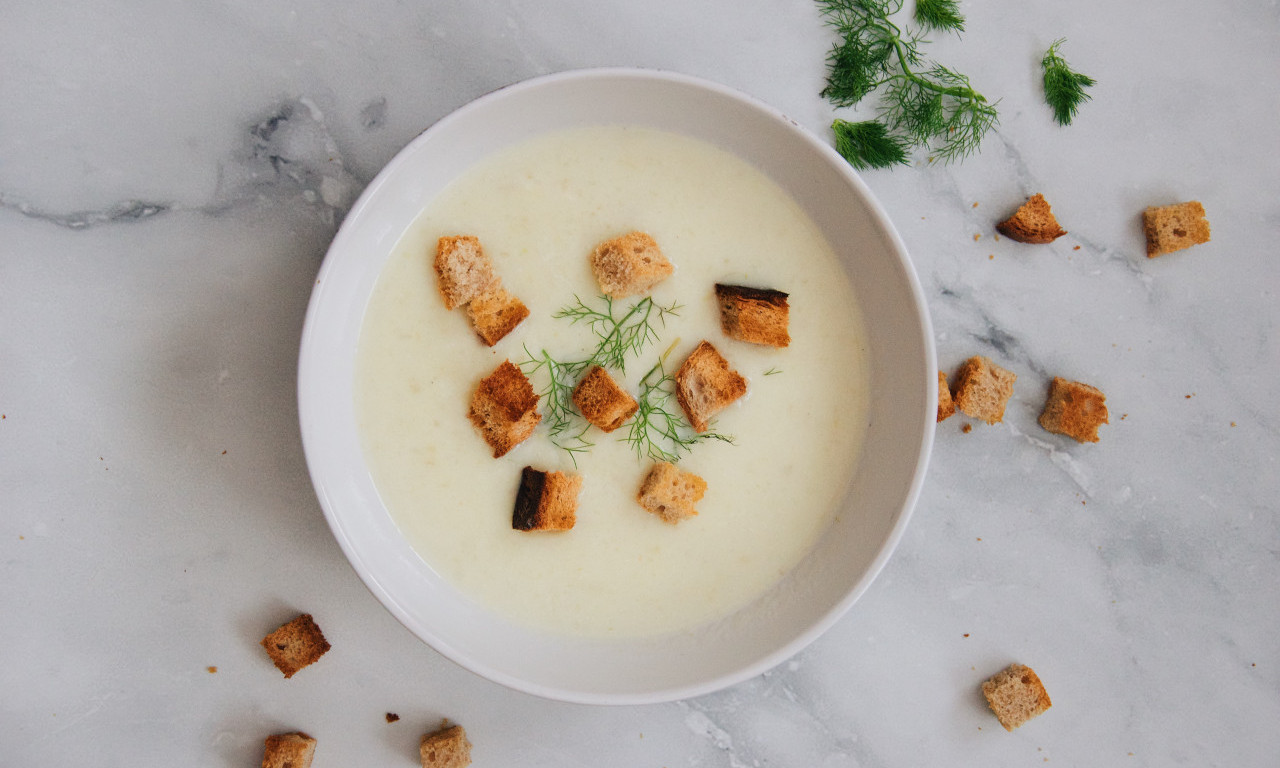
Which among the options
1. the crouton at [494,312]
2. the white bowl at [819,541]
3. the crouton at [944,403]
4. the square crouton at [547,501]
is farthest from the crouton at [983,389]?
the crouton at [494,312]

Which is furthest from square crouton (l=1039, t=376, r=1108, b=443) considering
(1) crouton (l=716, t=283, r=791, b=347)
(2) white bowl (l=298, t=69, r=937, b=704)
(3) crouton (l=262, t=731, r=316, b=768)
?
(3) crouton (l=262, t=731, r=316, b=768)

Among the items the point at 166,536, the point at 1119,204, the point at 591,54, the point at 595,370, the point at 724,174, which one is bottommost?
the point at 166,536

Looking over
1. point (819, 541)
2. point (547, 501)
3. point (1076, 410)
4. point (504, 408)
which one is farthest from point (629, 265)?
point (1076, 410)

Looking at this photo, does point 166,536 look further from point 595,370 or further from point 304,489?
point 595,370

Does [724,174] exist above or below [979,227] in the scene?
above

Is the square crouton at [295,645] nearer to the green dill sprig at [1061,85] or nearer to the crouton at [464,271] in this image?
the crouton at [464,271]

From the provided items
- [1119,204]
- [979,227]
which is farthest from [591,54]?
[1119,204]
